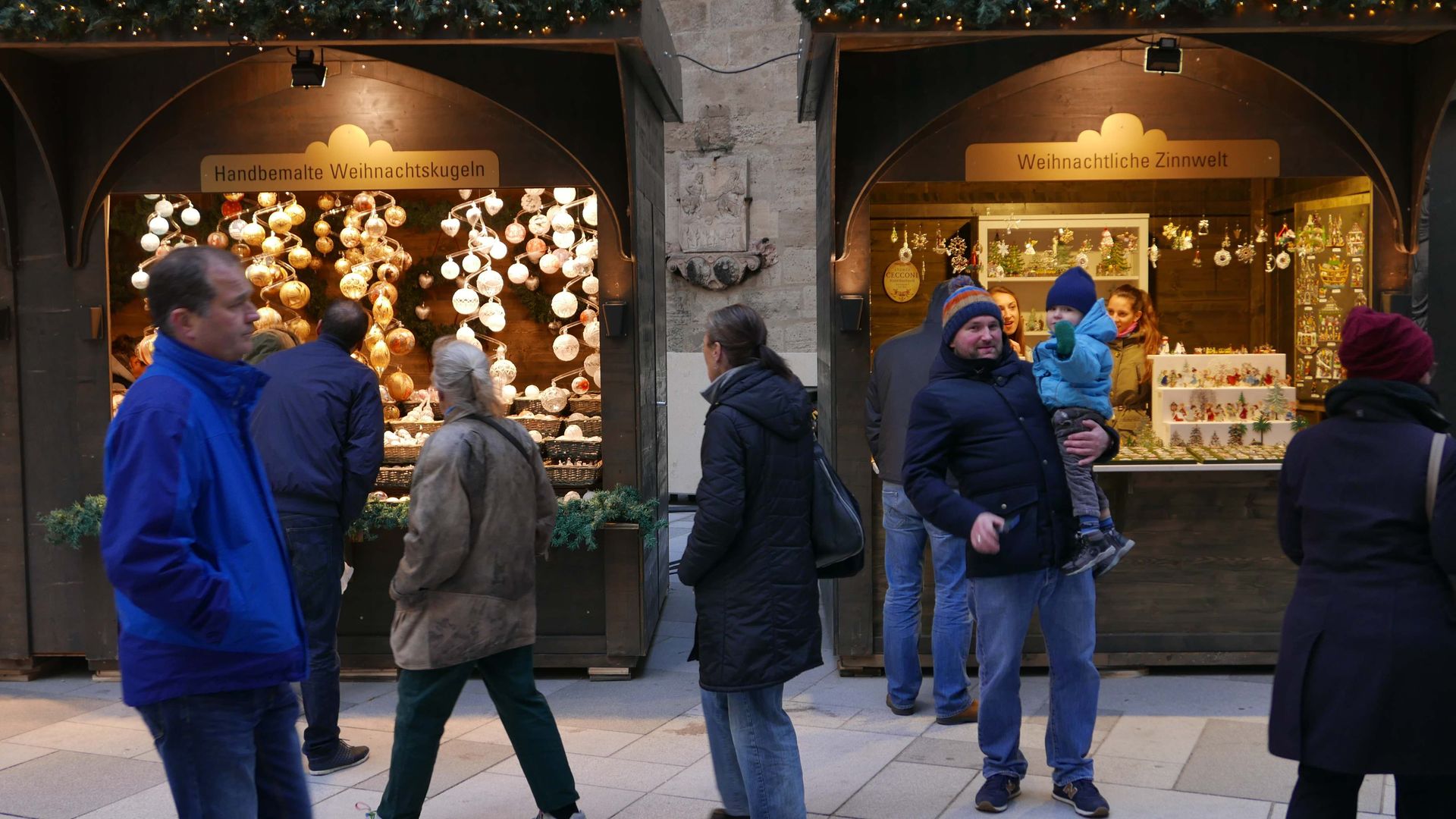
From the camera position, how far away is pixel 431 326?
314 inches

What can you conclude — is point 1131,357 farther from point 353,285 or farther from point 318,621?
point 318,621

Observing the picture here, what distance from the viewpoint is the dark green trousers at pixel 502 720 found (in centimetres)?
424

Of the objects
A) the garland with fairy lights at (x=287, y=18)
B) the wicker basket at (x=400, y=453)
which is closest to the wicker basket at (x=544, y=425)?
the wicker basket at (x=400, y=453)

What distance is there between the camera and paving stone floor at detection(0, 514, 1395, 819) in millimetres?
4848

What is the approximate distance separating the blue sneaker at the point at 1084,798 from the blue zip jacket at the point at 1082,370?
1309mm

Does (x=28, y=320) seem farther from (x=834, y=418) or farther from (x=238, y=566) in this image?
(x=238, y=566)

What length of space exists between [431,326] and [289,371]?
8.84 feet

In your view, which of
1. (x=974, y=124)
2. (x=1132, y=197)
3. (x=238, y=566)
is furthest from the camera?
(x=1132, y=197)

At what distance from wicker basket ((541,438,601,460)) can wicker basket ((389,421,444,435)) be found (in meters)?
0.73

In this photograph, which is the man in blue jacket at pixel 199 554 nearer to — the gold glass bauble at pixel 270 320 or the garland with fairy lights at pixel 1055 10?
the garland with fairy lights at pixel 1055 10

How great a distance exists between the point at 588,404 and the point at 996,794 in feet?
10.6

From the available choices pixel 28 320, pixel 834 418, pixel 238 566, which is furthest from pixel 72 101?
pixel 238 566

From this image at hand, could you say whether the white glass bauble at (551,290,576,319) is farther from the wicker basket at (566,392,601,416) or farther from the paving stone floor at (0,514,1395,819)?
the paving stone floor at (0,514,1395,819)

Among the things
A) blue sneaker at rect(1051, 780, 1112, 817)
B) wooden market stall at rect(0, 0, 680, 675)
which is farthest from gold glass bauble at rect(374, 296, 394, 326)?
blue sneaker at rect(1051, 780, 1112, 817)
